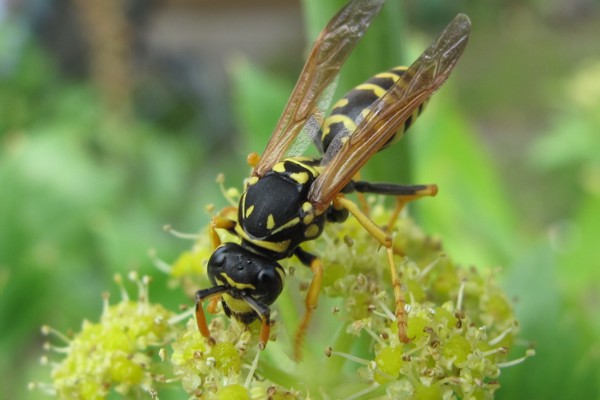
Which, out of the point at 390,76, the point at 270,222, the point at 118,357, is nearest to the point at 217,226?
the point at 270,222

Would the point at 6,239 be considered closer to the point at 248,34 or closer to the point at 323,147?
the point at 323,147

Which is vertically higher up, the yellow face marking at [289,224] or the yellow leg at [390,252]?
the yellow face marking at [289,224]

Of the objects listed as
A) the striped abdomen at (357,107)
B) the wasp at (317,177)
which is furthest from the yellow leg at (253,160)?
the striped abdomen at (357,107)

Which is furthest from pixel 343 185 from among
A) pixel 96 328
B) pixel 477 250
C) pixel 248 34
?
pixel 248 34

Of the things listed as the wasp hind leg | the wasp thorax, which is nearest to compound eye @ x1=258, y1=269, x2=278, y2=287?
the wasp thorax

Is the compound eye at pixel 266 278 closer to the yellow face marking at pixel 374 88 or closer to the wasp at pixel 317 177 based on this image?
the wasp at pixel 317 177

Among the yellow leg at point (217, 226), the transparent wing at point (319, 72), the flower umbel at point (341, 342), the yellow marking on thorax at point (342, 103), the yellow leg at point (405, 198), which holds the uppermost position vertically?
the transparent wing at point (319, 72)

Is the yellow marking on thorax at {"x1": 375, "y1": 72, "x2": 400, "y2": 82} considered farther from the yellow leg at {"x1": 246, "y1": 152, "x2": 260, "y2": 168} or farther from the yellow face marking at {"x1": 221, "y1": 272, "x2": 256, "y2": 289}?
the yellow face marking at {"x1": 221, "y1": 272, "x2": 256, "y2": 289}
